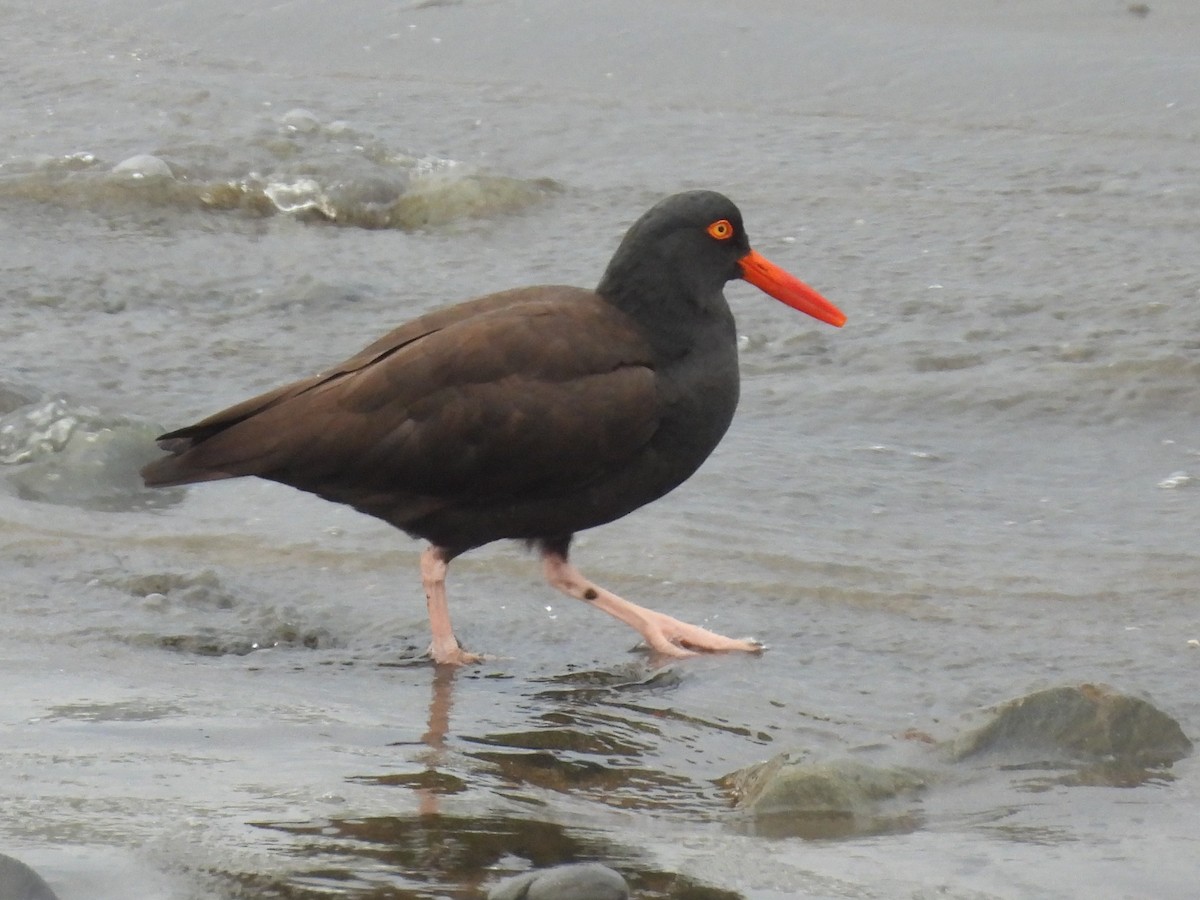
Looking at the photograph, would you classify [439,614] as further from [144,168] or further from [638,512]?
[144,168]

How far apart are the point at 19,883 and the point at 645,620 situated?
226cm

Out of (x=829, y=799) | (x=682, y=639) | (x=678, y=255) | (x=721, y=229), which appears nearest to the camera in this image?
(x=829, y=799)

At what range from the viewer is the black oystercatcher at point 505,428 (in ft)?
15.9

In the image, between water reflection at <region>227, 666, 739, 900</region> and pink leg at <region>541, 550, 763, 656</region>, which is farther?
pink leg at <region>541, 550, 763, 656</region>

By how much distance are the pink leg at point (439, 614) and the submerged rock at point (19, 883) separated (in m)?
1.85

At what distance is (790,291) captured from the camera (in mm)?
5688

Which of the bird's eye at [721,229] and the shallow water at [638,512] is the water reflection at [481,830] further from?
the bird's eye at [721,229]

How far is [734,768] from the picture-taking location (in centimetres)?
393

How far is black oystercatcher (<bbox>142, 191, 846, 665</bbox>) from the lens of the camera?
4.84m

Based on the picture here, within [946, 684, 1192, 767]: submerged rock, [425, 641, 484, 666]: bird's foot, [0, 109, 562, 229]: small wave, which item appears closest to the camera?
[946, 684, 1192, 767]: submerged rock

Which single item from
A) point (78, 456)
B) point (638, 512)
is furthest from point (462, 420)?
point (78, 456)

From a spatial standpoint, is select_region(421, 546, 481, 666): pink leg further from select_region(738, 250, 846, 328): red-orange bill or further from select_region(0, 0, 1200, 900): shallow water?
select_region(738, 250, 846, 328): red-orange bill

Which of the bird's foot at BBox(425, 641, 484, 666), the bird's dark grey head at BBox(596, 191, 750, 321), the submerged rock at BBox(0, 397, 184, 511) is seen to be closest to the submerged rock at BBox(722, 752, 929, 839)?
the bird's foot at BBox(425, 641, 484, 666)

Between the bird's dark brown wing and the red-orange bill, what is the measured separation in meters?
0.70
